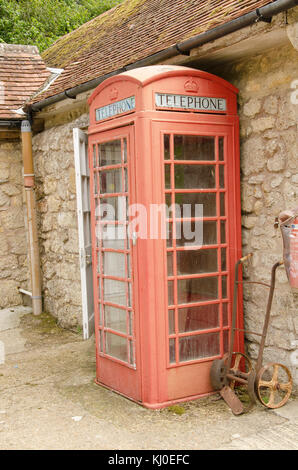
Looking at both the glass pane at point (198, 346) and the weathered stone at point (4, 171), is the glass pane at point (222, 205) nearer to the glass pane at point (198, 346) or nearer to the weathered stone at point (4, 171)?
the glass pane at point (198, 346)

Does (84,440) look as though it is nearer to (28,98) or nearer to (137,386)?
(137,386)

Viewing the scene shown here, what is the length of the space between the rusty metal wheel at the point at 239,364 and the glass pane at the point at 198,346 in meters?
0.17

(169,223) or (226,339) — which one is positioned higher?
(169,223)

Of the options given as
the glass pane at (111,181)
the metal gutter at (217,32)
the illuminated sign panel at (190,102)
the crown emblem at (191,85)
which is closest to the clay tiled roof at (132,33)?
the metal gutter at (217,32)

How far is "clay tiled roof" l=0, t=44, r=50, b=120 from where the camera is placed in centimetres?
802

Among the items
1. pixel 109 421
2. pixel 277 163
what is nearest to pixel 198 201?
pixel 277 163

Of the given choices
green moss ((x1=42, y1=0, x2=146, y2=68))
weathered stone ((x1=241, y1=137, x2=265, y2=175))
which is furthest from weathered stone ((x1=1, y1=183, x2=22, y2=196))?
weathered stone ((x1=241, y1=137, x2=265, y2=175))

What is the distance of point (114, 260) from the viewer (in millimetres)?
5020

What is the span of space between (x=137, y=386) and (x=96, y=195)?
71.2 inches

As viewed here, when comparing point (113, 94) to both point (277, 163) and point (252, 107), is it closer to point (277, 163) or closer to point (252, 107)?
point (252, 107)

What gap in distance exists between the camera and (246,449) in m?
3.75

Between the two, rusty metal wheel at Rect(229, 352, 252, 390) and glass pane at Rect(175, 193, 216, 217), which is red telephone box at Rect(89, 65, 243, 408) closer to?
glass pane at Rect(175, 193, 216, 217)

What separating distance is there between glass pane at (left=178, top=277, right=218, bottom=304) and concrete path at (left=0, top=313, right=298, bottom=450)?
880mm

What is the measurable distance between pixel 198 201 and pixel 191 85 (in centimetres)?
99
